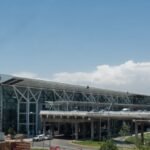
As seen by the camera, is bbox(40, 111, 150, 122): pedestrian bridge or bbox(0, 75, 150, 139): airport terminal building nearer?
bbox(40, 111, 150, 122): pedestrian bridge

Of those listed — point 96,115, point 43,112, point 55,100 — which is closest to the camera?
point 96,115

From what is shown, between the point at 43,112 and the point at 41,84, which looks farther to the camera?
the point at 41,84

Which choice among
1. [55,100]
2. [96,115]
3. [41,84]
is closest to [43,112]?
[41,84]

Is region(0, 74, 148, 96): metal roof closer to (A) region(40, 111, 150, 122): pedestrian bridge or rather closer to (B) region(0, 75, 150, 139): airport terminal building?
(B) region(0, 75, 150, 139): airport terminal building

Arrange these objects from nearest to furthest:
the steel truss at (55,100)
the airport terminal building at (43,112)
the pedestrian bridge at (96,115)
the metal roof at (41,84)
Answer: the pedestrian bridge at (96,115)
the airport terminal building at (43,112)
the metal roof at (41,84)
the steel truss at (55,100)

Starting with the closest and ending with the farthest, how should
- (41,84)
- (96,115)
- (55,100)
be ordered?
(96,115) < (41,84) < (55,100)

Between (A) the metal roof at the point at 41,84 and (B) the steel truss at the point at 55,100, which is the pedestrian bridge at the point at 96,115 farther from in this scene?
(A) the metal roof at the point at 41,84

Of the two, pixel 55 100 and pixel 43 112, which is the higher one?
pixel 55 100

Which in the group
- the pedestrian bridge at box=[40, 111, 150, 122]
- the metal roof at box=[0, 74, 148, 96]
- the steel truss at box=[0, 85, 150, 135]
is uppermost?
the metal roof at box=[0, 74, 148, 96]

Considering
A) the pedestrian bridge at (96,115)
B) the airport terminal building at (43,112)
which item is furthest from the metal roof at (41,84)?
the pedestrian bridge at (96,115)

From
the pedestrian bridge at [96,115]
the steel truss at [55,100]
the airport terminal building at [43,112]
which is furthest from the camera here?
the steel truss at [55,100]

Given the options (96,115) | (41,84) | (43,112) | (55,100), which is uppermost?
(41,84)

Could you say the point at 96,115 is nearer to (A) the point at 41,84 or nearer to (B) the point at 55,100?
(A) the point at 41,84

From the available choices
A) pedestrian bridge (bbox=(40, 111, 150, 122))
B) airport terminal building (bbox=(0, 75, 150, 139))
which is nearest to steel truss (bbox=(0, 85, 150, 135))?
airport terminal building (bbox=(0, 75, 150, 139))
